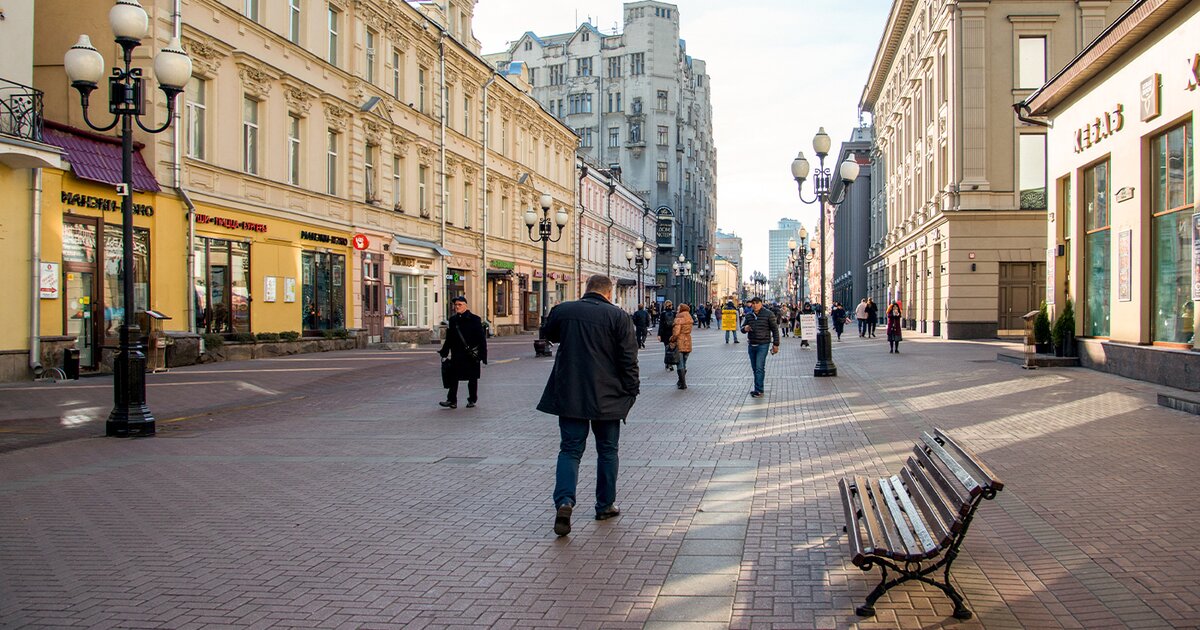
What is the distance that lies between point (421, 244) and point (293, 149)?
8523 mm

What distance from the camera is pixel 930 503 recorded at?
15.4 ft

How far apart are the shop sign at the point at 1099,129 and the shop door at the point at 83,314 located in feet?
66.4

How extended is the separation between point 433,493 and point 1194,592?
17.2ft

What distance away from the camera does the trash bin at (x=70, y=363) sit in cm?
1700

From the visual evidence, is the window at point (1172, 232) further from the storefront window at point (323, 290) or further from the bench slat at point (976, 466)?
the storefront window at point (323, 290)

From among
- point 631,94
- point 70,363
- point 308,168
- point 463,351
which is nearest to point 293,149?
point 308,168

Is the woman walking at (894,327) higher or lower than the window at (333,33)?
lower

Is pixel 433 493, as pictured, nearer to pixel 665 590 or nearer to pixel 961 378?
pixel 665 590


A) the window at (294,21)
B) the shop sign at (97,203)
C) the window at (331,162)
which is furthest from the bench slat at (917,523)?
the window at (331,162)

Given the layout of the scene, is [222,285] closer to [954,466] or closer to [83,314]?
[83,314]

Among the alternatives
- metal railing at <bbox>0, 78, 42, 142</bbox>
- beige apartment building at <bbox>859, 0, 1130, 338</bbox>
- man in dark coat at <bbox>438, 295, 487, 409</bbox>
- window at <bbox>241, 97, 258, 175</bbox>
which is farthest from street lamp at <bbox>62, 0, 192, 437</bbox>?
beige apartment building at <bbox>859, 0, 1130, 338</bbox>

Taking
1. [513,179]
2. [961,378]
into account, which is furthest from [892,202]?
[961,378]

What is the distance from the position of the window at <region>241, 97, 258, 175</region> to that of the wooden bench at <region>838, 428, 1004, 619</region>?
21.6 m

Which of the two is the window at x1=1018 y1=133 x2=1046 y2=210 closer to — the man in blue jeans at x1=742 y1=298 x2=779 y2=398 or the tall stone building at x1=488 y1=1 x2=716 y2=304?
the man in blue jeans at x1=742 y1=298 x2=779 y2=398
